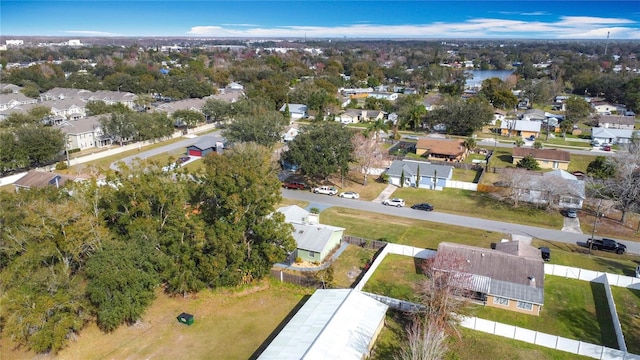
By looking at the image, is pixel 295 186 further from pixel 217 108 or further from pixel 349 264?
pixel 217 108

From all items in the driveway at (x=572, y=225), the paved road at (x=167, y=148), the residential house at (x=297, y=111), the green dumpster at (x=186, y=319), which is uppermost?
the residential house at (x=297, y=111)

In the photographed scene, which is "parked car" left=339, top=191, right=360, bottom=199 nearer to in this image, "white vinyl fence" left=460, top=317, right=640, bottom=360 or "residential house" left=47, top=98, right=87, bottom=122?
"white vinyl fence" left=460, top=317, right=640, bottom=360

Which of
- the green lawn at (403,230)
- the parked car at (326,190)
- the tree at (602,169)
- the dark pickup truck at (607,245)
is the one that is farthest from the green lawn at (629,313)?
the parked car at (326,190)

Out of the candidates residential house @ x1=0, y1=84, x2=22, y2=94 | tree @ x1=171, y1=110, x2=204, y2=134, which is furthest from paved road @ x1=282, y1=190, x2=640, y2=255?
residential house @ x1=0, y1=84, x2=22, y2=94

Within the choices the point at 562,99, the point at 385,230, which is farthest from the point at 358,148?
the point at 562,99

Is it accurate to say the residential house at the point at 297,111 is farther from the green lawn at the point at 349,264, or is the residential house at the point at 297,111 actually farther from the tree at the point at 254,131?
the green lawn at the point at 349,264
